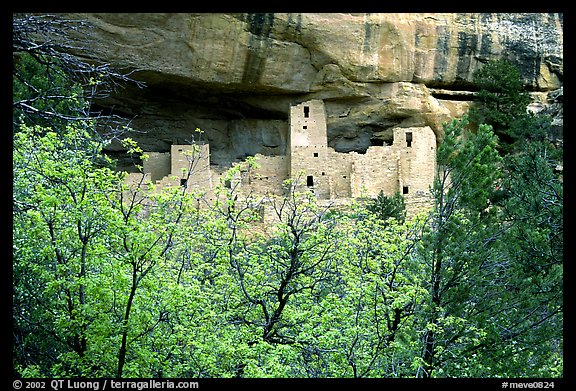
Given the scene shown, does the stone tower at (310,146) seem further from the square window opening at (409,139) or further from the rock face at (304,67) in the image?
the square window opening at (409,139)

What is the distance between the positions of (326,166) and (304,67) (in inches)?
118

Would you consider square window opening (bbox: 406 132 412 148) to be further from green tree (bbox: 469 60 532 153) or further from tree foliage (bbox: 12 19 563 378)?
tree foliage (bbox: 12 19 563 378)

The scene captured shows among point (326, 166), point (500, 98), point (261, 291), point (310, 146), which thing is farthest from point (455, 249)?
point (500, 98)

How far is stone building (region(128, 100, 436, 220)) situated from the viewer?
71.3 ft

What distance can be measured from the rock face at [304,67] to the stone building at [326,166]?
1.24m

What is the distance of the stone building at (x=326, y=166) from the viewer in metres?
21.7

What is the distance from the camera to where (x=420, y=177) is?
21984mm

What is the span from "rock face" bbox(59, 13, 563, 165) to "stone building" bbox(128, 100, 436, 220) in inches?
48.8

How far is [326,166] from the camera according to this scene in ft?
72.6

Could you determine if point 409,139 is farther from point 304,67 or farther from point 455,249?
point 455,249

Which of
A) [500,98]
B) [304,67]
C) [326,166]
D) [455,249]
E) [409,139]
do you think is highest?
[304,67]

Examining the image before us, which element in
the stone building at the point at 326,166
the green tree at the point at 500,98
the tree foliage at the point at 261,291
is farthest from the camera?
the green tree at the point at 500,98

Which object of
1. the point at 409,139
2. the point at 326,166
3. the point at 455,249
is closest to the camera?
the point at 455,249

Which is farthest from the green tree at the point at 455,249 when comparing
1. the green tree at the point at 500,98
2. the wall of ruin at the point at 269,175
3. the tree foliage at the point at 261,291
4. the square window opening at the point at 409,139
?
the green tree at the point at 500,98
